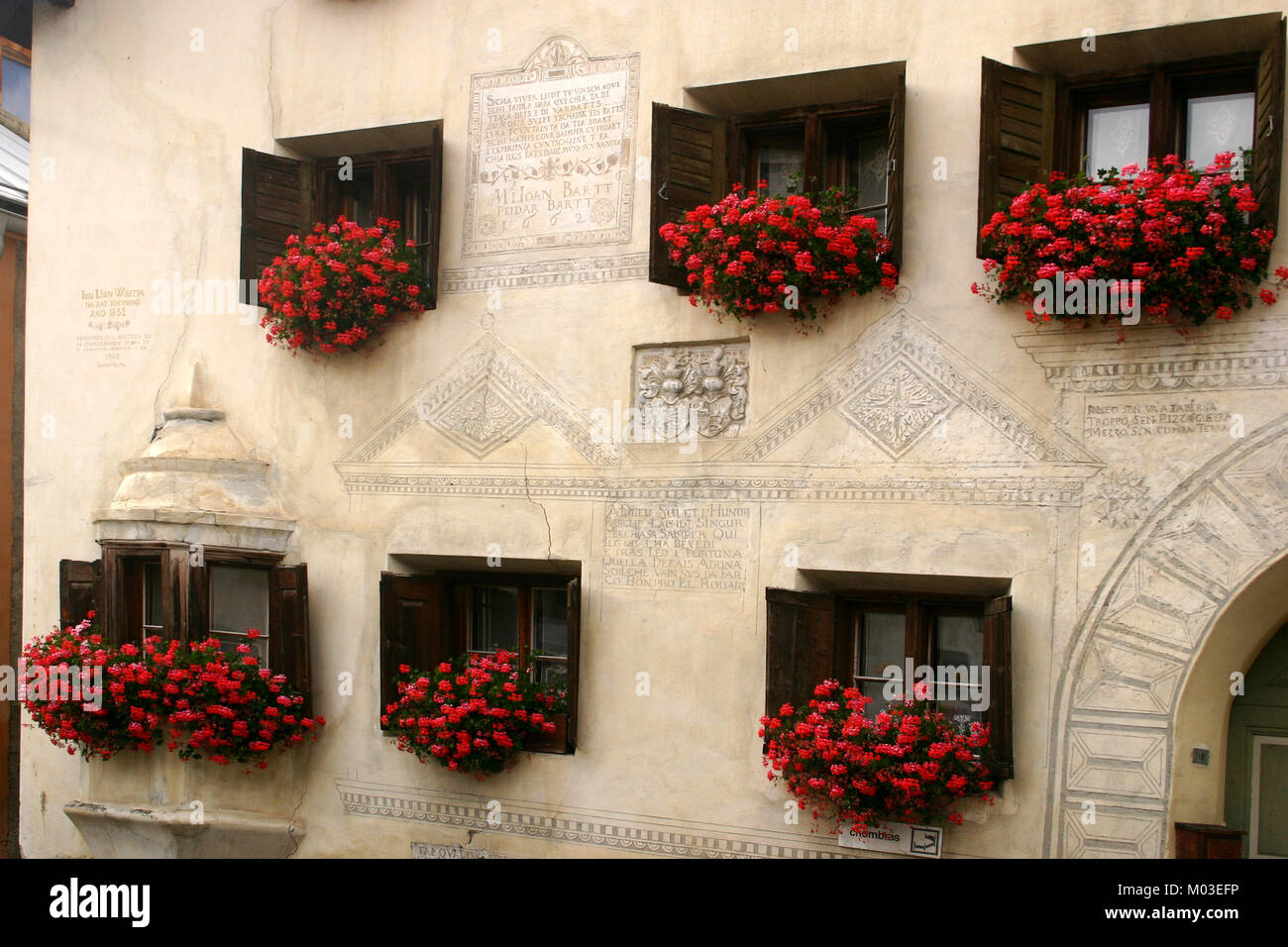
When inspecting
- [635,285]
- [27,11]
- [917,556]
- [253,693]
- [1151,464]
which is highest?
[27,11]

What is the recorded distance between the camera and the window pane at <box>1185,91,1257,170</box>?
753 centimetres

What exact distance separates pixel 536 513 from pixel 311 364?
7.07 ft

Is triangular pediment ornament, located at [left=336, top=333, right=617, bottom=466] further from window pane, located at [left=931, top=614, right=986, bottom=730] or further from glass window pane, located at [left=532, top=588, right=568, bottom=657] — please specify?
window pane, located at [left=931, top=614, right=986, bottom=730]

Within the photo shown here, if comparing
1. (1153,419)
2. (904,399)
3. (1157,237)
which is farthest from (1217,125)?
(904,399)

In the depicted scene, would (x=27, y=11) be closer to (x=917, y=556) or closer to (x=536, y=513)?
(x=536, y=513)

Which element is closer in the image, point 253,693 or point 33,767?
point 253,693

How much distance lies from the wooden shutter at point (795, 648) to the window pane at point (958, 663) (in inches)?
25.2

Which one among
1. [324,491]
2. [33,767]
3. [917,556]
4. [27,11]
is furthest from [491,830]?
[27,11]

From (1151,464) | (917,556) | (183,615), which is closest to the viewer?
(1151,464)

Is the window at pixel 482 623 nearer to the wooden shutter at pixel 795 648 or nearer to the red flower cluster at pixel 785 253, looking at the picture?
the wooden shutter at pixel 795 648

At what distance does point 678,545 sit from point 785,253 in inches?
76.6

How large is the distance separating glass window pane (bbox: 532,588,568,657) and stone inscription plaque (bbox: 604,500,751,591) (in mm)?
587

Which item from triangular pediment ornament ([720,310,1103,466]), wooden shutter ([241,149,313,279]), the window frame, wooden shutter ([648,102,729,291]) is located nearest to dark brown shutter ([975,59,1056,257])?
the window frame

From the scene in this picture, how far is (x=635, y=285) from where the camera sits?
29.2ft
